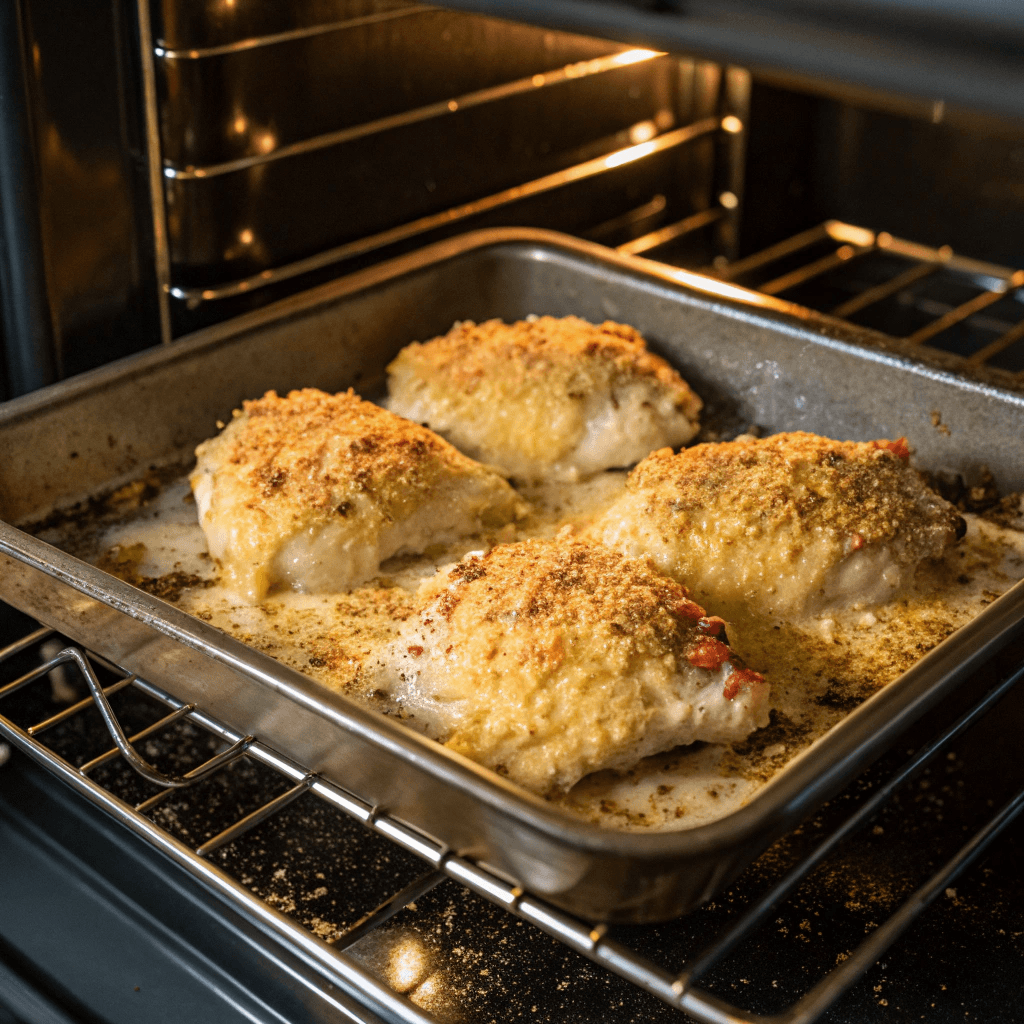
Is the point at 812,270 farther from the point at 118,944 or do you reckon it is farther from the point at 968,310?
the point at 118,944

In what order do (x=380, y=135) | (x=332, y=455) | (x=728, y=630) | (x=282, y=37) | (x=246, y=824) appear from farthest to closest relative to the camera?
(x=380, y=135), (x=282, y=37), (x=332, y=455), (x=728, y=630), (x=246, y=824)

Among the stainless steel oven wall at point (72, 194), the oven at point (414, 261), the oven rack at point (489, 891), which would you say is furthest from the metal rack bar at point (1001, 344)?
the stainless steel oven wall at point (72, 194)

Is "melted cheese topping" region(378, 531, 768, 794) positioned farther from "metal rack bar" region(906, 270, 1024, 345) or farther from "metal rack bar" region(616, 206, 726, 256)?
"metal rack bar" region(616, 206, 726, 256)

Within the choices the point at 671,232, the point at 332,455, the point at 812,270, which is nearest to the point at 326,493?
the point at 332,455

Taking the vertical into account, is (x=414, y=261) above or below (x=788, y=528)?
above

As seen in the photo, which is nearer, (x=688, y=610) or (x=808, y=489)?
(x=688, y=610)

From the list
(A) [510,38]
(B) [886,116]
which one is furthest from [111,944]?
(B) [886,116]

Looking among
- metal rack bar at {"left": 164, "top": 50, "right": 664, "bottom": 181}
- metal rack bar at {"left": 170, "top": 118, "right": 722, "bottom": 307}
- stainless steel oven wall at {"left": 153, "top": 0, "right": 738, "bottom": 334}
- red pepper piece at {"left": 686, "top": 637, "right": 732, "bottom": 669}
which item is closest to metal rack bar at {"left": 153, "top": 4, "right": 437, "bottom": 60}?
stainless steel oven wall at {"left": 153, "top": 0, "right": 738, "bottom": 334}
